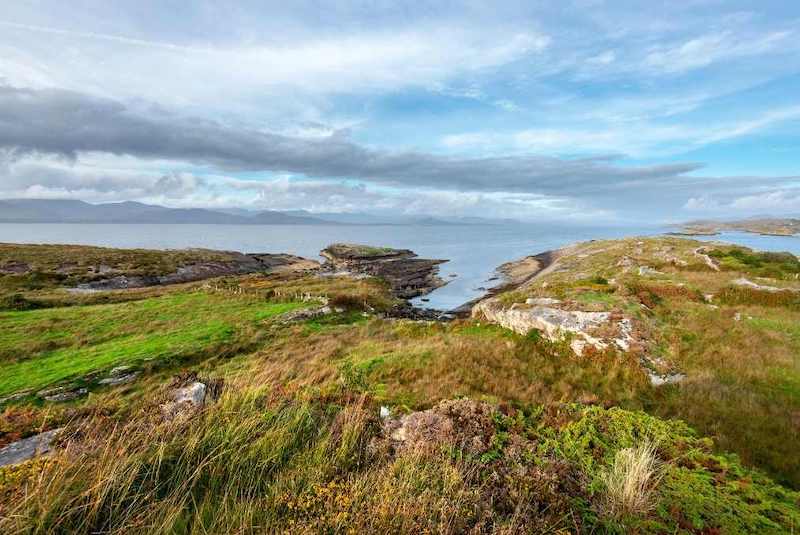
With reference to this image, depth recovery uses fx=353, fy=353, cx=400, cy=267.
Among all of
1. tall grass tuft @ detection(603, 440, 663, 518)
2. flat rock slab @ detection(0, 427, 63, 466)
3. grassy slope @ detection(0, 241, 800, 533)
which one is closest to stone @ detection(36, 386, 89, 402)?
grassy slope @ detection(0, 241, 800, 533)

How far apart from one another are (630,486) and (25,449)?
10.2 metres

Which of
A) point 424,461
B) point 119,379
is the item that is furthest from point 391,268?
point 424,461

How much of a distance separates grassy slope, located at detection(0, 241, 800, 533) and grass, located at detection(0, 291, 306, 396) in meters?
5.08

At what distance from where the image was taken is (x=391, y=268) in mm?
85312

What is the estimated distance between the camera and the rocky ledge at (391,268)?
63028 mm

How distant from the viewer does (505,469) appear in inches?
240

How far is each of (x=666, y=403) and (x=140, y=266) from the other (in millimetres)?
82947

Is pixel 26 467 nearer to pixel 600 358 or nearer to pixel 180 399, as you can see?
pixel 180 399

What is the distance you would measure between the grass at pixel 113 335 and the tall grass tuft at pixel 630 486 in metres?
18.2

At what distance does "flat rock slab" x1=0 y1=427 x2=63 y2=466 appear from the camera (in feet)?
19.3

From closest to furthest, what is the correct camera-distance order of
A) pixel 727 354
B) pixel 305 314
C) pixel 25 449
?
1. pixel 25 449
2. pixel 727 354
3. pixel 305 314

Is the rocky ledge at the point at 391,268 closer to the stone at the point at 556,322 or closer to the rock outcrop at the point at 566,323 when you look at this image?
the rock outcrop at the point at 566,323

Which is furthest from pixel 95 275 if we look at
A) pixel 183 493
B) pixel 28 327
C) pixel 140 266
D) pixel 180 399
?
pixel 183 493

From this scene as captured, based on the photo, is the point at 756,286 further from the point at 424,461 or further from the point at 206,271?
the point at 206,271
